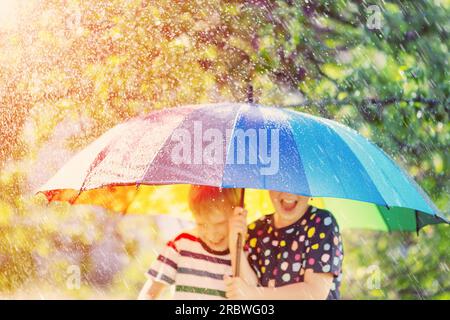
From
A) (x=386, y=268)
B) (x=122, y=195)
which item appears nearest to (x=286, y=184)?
(x=122, y=195)

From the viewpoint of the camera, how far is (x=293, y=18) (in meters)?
7.40

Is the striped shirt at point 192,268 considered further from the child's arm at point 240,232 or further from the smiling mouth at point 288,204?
the smiling mouth at point 288,204

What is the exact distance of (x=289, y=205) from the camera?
4.02 m

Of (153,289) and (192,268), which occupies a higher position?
(192,268)

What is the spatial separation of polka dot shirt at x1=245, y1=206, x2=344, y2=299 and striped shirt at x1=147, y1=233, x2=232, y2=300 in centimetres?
19

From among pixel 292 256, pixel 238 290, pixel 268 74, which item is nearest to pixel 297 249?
pixel 292 256

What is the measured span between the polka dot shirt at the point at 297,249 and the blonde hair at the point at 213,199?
0.24m

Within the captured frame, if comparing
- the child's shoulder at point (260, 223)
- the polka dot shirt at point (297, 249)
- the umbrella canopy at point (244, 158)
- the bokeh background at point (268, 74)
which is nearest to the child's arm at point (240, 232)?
the polka dot shirt at point (297, 249)

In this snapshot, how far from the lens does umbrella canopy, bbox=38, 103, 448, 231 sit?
3350 millimetres

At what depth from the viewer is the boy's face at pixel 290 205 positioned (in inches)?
157

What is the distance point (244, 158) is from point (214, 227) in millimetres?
692

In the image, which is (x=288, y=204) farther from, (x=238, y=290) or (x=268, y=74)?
(x=268, y=74)
